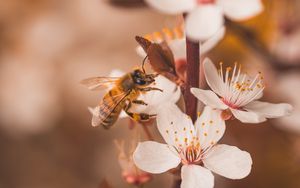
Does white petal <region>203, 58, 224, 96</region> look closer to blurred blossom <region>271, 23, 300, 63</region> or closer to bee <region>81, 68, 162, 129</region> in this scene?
bee <region>81, 68, 162, 129</region>

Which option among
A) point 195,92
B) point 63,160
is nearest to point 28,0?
point 63,160

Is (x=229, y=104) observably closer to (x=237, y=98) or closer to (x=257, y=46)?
(x=237, y=98)

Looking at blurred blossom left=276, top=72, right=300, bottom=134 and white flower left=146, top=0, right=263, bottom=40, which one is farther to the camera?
blurred blossom left=276, top=72, right=300, bottom=134

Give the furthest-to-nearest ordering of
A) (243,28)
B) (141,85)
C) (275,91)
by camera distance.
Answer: (275,91)
(243,28)
(141,85)

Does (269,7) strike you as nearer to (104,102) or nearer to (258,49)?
(258,49)

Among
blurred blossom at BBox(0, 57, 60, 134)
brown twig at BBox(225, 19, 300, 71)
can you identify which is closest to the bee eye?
brown twig at BBox(225, 19, 300, 71)

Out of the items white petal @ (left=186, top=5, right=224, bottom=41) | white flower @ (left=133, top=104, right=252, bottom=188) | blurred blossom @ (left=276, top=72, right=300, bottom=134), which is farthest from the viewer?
blurred blossom @ (left=276, top=72, right=300, bottom=134)
